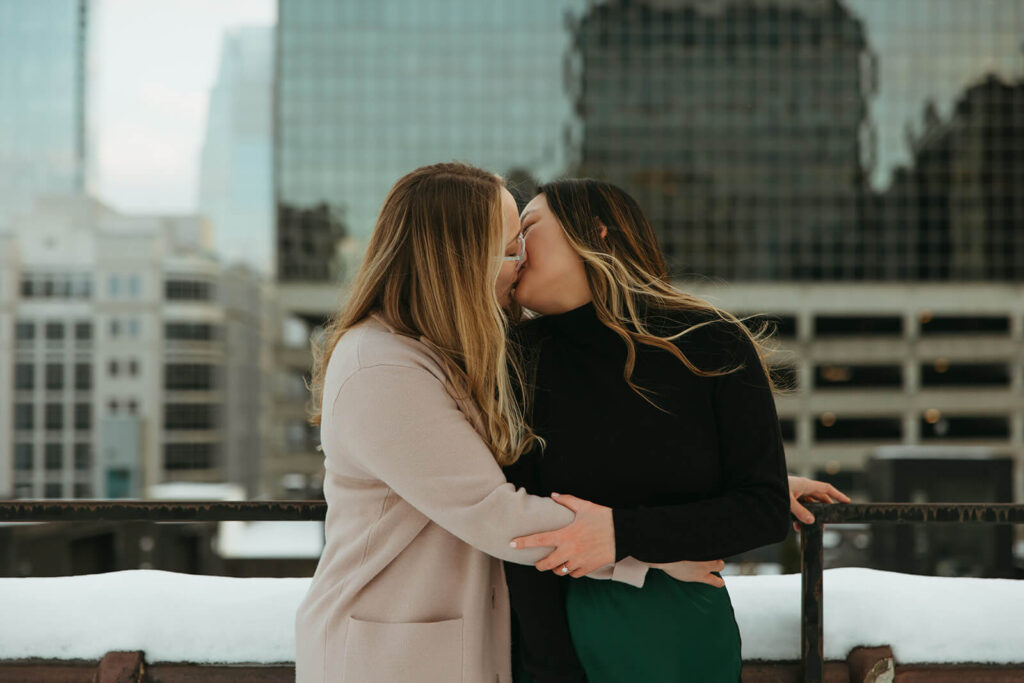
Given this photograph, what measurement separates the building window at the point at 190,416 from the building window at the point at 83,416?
26.1 feet

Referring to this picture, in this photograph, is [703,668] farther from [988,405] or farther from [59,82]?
[59,82]

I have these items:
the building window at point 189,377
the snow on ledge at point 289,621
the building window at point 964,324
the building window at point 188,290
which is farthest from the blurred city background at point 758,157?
the snow on ledge at point 289,621

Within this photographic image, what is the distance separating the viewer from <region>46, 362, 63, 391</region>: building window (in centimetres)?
9838

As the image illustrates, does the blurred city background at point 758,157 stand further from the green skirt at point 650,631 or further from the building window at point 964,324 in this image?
the green skirt at point 650,631

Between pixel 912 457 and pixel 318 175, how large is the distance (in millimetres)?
51651

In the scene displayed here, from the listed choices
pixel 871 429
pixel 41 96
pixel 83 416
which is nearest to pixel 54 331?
pixel 83 416

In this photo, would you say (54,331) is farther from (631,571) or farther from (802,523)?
(631,571)

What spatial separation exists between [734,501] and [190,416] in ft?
355

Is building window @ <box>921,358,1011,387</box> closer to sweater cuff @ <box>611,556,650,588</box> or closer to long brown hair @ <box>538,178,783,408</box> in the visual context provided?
long brown hair @ <box>538,178,783,408</box>

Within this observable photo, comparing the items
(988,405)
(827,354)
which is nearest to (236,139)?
(827,354)

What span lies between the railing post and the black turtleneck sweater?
0.47 m

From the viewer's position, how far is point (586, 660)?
2045 millimetres

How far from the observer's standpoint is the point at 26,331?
9838 centimetres

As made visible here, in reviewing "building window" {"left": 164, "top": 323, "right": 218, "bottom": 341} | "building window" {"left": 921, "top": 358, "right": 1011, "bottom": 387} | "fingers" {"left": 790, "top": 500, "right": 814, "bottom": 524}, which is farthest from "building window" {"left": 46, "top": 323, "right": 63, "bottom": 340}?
"fingers" {"left": 790, "top": 500, "right": 814, "bottom": 524}
